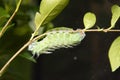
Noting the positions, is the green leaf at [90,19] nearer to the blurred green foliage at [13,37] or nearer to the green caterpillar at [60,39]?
the green caterpillar at [60,39]

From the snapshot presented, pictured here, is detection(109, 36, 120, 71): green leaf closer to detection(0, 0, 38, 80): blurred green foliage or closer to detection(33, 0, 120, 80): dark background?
detection(33, 0, 120, 80): dark background

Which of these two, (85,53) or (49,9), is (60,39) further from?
(85,53)

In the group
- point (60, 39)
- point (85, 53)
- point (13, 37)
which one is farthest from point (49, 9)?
point (85, 53)

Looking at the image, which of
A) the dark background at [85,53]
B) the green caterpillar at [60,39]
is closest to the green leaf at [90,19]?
the green caterpillar at [60,39]

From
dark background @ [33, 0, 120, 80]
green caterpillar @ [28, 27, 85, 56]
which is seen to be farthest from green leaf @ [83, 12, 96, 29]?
dark background @ [33, 0, 120, 80]

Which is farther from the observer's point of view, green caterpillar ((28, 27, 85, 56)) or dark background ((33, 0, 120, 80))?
dark background ((33, 0, 120, 80))

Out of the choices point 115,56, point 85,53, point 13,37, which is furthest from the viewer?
point 85,53
